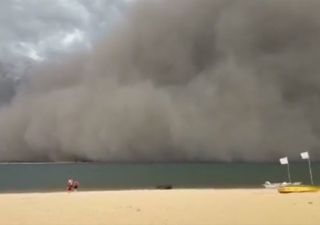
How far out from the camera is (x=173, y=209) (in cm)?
1861

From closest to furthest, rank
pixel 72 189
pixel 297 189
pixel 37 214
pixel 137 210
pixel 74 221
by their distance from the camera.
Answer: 1. pixel 74 221
2. pixel 37 214
3. pixel 137 210
4. pixel 297 189
5. pixel 72 189

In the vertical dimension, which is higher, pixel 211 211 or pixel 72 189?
pixel 72 189

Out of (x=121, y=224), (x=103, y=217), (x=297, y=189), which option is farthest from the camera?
(x=297, y=189)

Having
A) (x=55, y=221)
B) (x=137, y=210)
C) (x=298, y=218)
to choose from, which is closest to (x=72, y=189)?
(x=137, y=210)

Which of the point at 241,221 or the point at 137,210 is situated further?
the point at 137,210

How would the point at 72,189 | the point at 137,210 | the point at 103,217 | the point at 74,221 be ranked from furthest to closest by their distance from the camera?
1. the point at 72,189
2. the point at 137,210
3. the point at 103,217
4. the point at 74,221

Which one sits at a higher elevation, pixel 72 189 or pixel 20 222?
pixel 72 189

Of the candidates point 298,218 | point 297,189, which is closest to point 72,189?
point 297,189

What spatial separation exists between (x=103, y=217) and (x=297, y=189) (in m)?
20.2

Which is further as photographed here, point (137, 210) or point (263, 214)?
point (137, 210)

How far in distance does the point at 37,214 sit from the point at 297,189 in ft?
68.6

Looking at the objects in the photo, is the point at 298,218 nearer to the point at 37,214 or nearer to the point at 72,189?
the point at 37,214

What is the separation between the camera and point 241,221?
14172 millimetres

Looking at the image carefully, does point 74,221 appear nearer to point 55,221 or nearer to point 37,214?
point 55,221
